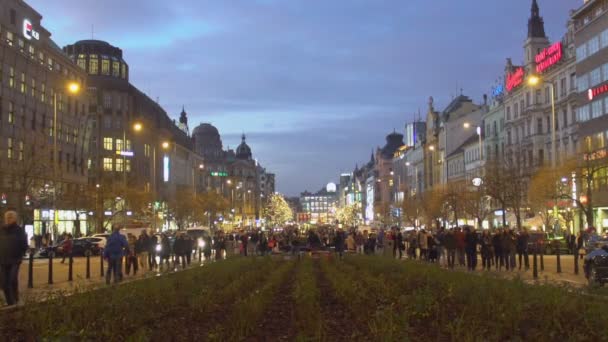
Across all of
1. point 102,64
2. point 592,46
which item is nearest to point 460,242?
point 592,46

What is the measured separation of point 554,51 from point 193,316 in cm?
6626

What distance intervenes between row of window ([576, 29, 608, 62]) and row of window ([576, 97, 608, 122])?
13.7ft

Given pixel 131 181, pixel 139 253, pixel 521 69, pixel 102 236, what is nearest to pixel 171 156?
pixel 131 181

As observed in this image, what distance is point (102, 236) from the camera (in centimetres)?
5766

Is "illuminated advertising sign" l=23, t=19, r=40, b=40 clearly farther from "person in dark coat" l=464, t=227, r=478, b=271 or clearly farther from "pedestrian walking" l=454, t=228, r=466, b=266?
"person in dark coat" l=464, t=227, r=478, b=271

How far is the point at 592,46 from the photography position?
2494 inches

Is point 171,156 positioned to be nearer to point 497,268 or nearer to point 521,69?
point 521,69

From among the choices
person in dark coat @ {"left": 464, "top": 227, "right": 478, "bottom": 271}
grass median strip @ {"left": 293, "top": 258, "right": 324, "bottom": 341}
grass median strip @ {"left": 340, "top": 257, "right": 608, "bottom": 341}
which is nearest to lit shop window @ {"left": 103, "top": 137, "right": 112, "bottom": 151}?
person in dark coat @ {"left": 464, "top": 227, "right": 478, "bottom": 271}

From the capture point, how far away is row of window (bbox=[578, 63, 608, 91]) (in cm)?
6041

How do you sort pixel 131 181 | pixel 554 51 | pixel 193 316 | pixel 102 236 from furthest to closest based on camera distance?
pixel 131 181 → pixel 554 51 → pixel 102 236 → pixel 193 316

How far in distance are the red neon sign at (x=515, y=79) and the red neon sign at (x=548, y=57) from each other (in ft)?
17.9

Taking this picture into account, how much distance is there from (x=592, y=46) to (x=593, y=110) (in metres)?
5.25

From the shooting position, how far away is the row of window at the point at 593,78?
198 feet

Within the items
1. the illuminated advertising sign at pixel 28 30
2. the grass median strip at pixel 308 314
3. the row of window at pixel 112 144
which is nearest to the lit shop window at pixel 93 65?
the row of window at pixel 112 144
